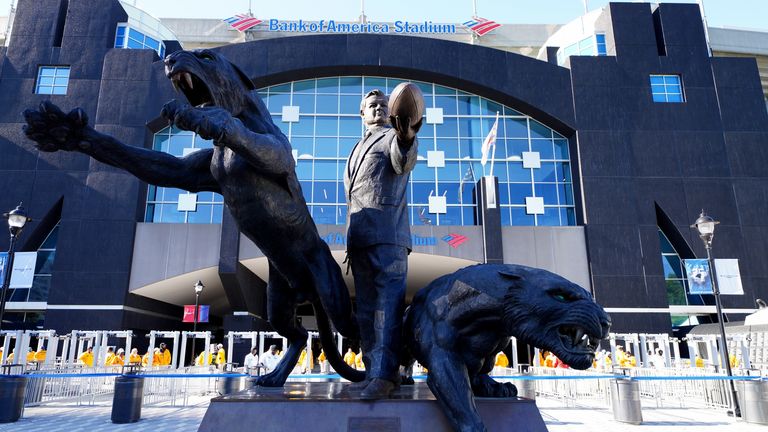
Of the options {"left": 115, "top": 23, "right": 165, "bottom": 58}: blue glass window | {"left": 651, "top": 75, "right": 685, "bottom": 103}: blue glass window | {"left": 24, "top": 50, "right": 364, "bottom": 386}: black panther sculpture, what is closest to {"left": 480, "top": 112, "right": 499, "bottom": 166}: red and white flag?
{"left": 651, "top": 75, "right": 685, "bottom": 103}: blue glass window

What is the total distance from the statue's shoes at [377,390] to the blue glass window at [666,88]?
101 ft

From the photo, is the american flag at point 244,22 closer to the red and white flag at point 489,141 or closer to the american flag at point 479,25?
the american flag at point 479,25

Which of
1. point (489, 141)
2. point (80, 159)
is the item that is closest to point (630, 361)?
point (489, 141)

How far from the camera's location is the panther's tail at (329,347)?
3.32 m

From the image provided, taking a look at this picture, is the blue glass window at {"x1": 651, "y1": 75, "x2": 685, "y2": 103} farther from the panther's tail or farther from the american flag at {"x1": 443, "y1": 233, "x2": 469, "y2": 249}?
the panther's tail

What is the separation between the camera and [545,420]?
11195 mm

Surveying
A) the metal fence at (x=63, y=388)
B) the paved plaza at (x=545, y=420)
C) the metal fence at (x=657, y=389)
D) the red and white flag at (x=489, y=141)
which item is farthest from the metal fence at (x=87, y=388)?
the red and white flag at (x=489, y=141)

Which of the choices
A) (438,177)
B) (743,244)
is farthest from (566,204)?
(743,244)

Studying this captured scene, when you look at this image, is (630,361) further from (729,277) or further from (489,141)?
(489,141)

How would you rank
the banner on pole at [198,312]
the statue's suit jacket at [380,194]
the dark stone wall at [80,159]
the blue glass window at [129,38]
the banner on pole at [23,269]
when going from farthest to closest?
the blue glass window at [129,38] → the banner on pole at [198,312] → the banner on pole at [23,269] → the dark stone wall at [80,159] → the statue's suit jacket at [380,194]

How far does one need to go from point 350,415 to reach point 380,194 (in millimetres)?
1262

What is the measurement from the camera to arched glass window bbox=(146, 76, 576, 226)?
27.2m

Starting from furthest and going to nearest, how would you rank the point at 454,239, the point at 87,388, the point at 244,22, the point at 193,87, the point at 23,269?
the point at 244,22
the point at 454,239
the point at 23,269
the point at 87,388
the point at 193,87

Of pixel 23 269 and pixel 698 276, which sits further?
pixel 698 276
